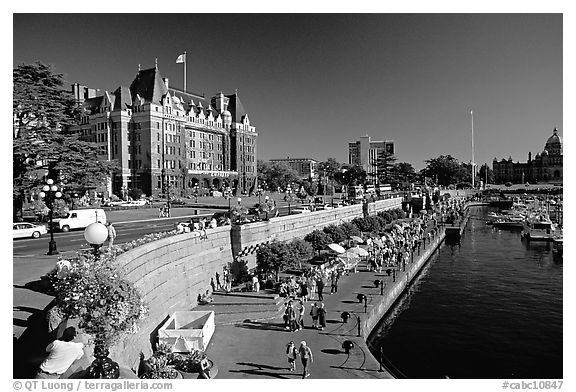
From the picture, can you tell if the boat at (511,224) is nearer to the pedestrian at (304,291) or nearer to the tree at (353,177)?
the tree at (353,177)

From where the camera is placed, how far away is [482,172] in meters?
151

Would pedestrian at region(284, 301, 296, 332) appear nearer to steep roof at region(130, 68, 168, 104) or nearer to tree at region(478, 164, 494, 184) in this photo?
steep roof at region(130, 68, 168, 104)

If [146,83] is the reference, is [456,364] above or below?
below

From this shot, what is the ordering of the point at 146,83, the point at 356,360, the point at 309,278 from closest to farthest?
1. the point at 356,360
2. the point at 309,278
3. the point at 146,83

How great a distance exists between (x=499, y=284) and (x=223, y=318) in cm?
1936

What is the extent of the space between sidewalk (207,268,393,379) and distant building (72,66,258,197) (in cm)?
4447

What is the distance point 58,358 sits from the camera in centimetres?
814

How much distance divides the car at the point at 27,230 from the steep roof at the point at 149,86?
4375 centimetres

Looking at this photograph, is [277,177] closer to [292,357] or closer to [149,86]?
[149,86]

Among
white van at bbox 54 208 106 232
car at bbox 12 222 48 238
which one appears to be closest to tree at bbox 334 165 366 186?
white van at bbox 54 208 106 232

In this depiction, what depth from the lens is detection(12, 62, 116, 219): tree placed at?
750 inches

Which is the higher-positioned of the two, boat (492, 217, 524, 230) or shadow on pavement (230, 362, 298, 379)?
shadow on pavement (230, 362, 298, 379)

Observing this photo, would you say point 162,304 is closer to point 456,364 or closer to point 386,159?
point 456,364
